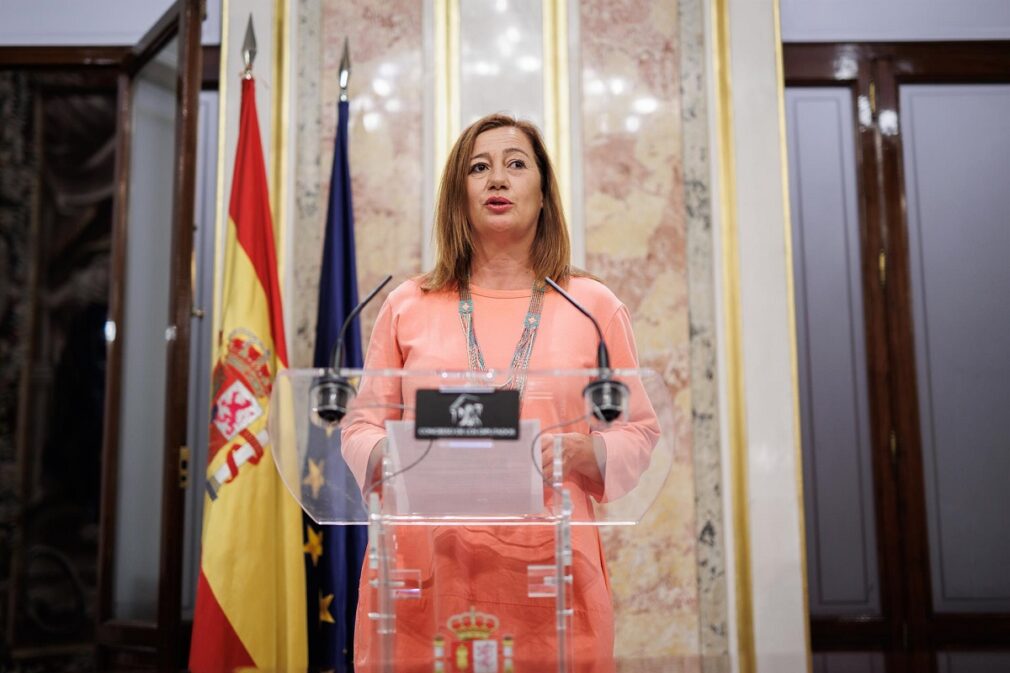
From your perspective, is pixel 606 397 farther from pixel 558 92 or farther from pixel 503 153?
pixel 558 92

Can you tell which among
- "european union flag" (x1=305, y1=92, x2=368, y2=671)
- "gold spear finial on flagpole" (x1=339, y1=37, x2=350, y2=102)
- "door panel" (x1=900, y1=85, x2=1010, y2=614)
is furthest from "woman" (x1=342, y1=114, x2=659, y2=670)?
"door panel" (x1=900, y1=85, x2=1010, y2=614)

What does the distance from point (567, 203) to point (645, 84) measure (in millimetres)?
512

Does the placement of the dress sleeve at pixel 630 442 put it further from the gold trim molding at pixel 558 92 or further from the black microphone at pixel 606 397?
the gold trim molding at pixel 558 92

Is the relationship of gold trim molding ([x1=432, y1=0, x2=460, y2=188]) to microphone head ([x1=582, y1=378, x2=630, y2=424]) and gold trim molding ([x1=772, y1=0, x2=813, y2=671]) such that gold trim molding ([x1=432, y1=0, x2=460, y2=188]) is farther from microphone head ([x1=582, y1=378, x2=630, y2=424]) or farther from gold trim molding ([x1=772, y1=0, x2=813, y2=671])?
microphone head ([x1=582, y1=378, x2=630, y2=424])

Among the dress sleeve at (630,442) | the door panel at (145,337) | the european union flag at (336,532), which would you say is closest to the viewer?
the dress sleeve at (630,442)

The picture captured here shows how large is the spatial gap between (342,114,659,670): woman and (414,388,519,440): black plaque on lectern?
2.8 inches

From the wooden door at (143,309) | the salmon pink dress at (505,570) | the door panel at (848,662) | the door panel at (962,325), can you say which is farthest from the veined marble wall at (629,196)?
the salmon pink dress at (505,570)

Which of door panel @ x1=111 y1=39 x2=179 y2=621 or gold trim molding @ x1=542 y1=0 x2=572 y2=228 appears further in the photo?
door panel @ x1=111 y1=39 x2=179 y2=621

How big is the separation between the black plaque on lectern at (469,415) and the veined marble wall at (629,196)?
2065 millimetres

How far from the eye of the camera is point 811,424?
3975 mm

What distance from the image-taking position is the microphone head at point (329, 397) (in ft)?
4.52

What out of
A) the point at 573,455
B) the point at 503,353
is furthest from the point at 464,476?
the point at 503,353

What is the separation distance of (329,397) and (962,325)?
11.0 ft

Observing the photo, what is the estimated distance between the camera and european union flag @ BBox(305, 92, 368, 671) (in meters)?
3.02
